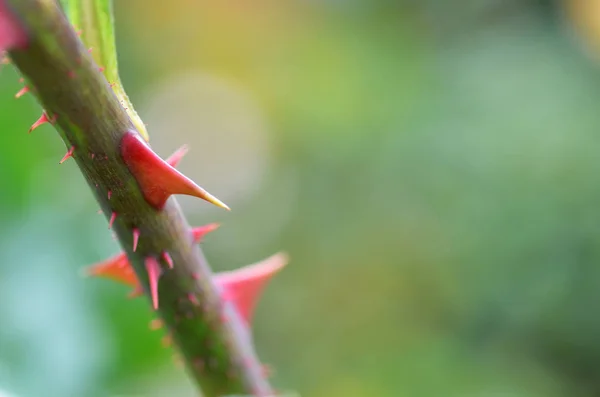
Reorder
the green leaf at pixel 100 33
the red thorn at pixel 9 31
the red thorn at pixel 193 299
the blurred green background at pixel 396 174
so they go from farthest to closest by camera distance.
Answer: the blurred green background at pixel 396 174 < the red thorn at pixel 193 299 < the green leaf at pixel 100 33 < the red thorn at pixel 9 31

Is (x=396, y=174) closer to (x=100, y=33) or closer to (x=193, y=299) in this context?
(x=193, y=299)

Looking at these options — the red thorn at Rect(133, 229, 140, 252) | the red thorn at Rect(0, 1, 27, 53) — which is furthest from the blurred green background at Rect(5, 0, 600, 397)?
the red thorn at Rect(0, 1, 27, 53)

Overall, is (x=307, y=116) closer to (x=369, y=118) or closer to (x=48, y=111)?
(x=369, y=118)

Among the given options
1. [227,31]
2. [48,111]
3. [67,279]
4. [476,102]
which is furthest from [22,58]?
[227,31]

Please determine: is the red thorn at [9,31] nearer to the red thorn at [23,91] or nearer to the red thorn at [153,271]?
the red thorn at [23,91]

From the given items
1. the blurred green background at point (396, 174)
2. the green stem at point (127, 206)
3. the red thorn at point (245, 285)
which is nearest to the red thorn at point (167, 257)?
the green stem at point (127, 206)

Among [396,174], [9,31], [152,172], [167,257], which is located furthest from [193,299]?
[396,174]
